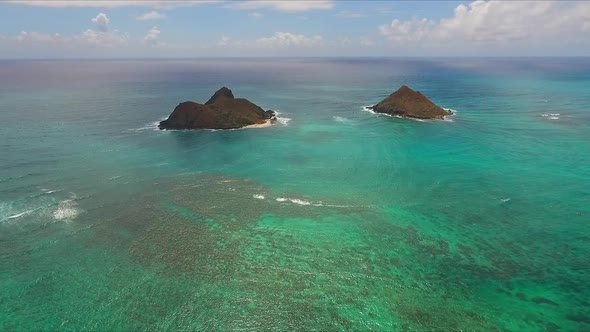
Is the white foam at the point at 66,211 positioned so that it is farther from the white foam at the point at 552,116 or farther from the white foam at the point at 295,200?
the white foam at the point at 552,116

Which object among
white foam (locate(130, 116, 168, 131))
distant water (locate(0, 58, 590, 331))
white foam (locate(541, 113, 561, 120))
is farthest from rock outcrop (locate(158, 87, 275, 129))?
white foam (locate(541, 113, 561, 120))

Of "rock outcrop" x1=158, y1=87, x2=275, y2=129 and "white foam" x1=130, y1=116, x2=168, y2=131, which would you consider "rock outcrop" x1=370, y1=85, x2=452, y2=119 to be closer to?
"rock outcrop" x1=158, y1=87, x2=275, y2=129

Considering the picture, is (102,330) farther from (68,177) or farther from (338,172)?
(338,172)

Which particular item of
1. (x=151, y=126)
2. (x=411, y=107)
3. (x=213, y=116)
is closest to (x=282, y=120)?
(x=213, y=116)

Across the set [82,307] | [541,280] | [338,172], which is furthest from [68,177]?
[541,280]

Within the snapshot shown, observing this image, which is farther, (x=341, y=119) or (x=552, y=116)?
(x=552, y=116)

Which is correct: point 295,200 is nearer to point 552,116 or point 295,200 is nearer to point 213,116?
point 213,116

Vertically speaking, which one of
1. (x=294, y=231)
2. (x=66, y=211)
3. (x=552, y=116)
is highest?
(x=552, y=116)

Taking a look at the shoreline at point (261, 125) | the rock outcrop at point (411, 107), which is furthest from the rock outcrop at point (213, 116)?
the rock outcrop at point (411, 107)
